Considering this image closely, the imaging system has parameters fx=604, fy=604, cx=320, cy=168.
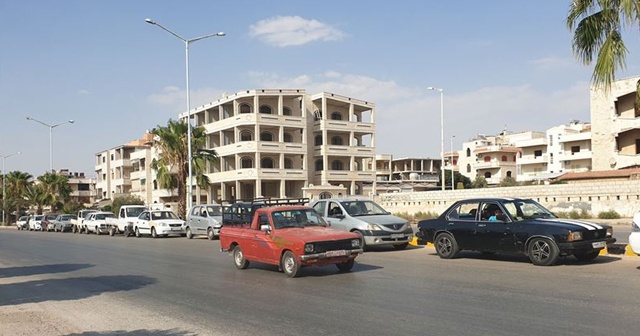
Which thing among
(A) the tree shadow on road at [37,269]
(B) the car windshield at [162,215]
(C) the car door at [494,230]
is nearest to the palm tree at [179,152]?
(B) the car windshield at [162,215]

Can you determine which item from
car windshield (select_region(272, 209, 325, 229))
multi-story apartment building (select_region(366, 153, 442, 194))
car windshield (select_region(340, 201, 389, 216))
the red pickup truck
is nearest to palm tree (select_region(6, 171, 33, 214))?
multi-story apartment building (select_region(366, 153, 442, 194))

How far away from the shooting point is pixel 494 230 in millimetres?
14094

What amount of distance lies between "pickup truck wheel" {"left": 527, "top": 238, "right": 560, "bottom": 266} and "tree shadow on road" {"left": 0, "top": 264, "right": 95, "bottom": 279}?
12134 mm

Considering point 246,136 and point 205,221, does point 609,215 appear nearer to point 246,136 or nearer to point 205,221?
point 205,221

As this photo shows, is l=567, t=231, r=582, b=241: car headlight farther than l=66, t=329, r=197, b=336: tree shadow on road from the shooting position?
Yes

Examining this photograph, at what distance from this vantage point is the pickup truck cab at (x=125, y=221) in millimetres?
36688

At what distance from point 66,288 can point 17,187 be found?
83161mm

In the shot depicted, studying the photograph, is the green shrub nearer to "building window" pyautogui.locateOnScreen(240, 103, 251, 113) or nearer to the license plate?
the license plate

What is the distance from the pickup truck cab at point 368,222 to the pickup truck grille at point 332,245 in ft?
15.2

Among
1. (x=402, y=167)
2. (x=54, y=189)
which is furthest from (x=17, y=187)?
(x=402, y=167)

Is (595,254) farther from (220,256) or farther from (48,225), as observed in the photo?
(48,225)

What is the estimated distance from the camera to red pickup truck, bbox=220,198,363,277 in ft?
42.0

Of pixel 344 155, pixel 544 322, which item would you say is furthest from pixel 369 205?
pixel 344 155

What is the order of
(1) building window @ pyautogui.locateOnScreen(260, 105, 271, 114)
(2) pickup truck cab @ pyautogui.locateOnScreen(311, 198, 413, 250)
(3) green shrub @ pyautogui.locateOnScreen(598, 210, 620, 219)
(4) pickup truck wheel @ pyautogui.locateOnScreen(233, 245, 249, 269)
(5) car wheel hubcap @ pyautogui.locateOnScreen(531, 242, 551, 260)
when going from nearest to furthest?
(5) car wheel hubcap @ pyautogui.locateOnScreen(531, 242, 551, 260) → (4) pickup truck wheel @ pyautogui.locateOnScreen(233, 245, 249, 269) → (2) pickup truck cab @ pyautogui.locateOnScreen(311, 198, 413, 250) → (3) green shrub @ pyautogui.locateOnScreen(598, 210, 620, 219) → (1) building window @ pyautogui.locateOnScreen(260, 105, 271, 114)
